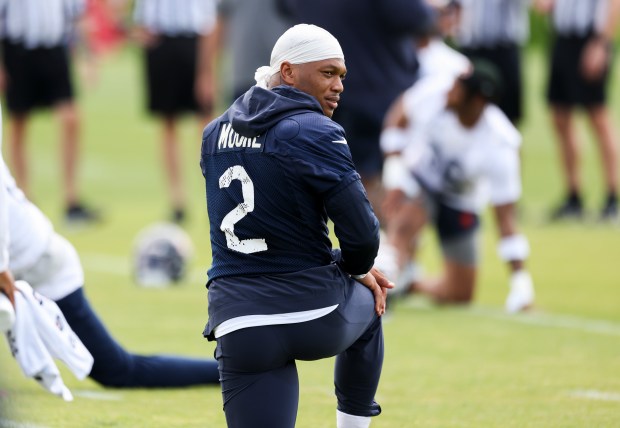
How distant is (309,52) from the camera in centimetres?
438

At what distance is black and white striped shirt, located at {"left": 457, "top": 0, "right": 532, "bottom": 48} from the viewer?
508 inches

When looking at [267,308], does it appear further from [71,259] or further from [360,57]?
[360,57]

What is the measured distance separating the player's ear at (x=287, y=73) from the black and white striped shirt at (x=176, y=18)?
8.31 m

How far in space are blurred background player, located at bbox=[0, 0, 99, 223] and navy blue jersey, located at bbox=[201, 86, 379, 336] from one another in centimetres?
783

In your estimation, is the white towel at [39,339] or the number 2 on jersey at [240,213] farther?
the white towel at [39,339]

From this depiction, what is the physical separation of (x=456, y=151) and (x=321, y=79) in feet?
13.8

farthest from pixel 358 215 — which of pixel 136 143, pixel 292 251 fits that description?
pixel 136 143

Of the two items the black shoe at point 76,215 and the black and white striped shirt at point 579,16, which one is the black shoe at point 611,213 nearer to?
the black and white striped shirt at point 579,16

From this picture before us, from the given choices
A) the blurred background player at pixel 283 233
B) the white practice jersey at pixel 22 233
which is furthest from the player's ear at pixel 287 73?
the white practice jersey at pixel 22 233

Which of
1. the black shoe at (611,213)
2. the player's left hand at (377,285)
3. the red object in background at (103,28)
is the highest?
the player's left hand at (377,285)

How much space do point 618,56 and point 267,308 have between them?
933 inches

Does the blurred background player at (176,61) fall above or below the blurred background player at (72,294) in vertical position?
below

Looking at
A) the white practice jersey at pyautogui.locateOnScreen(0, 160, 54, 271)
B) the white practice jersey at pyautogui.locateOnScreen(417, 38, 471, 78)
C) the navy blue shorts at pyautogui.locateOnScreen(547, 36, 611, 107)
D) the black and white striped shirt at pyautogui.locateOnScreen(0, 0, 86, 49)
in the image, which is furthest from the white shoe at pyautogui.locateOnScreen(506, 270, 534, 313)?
the black and white striped shirt at pyautogui.locateOnScreen(0, 0, 86, 49)

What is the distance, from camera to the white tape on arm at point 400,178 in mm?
8734
